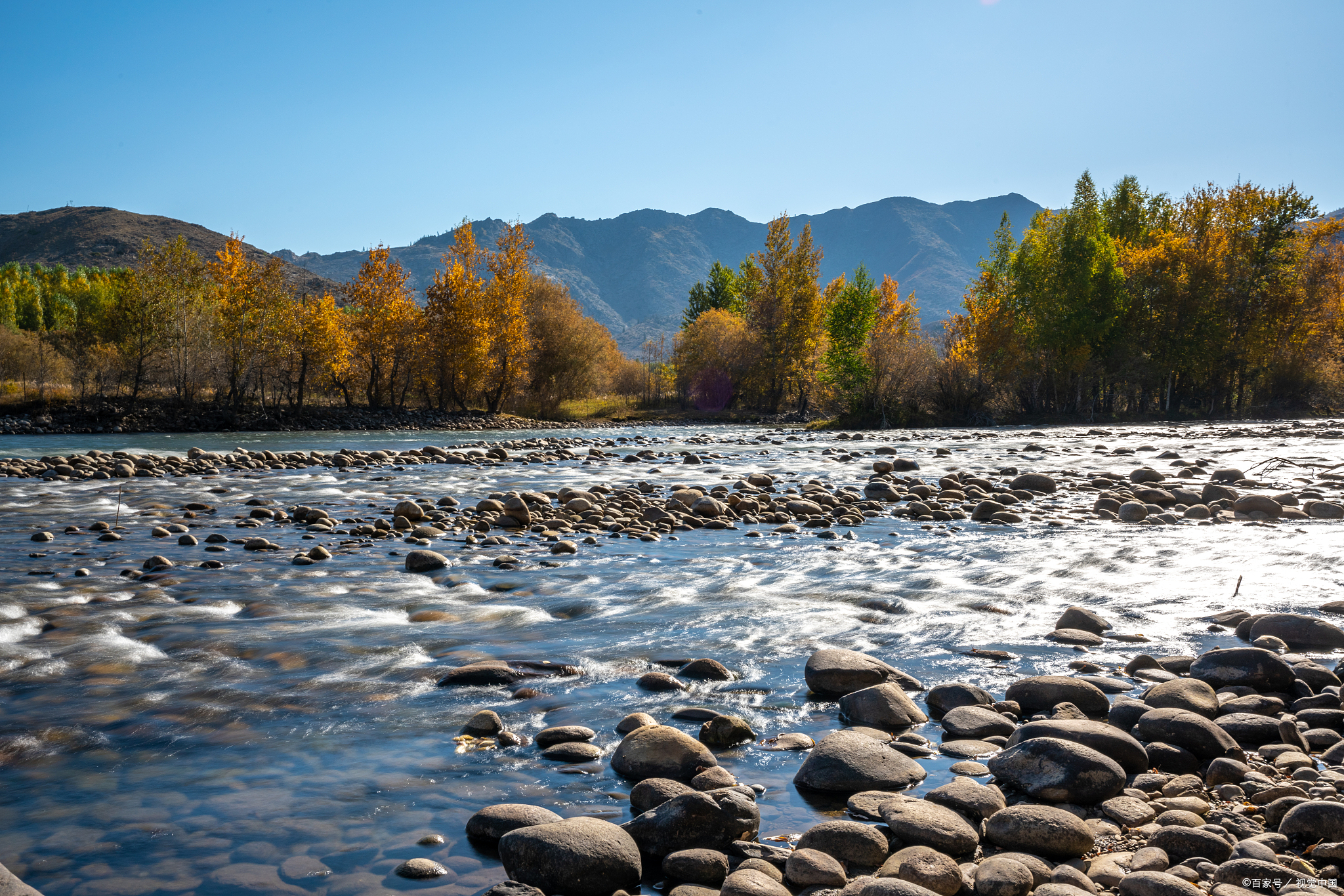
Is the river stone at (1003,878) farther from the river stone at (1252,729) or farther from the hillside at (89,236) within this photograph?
the hillside at (89,236)

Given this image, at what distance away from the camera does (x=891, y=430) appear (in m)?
39.4

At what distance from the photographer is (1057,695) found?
420cm

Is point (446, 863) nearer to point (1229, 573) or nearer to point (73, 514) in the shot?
point (1229, 573)

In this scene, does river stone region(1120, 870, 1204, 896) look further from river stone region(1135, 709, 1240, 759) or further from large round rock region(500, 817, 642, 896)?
large round rock region(500, 817, 642, 896)

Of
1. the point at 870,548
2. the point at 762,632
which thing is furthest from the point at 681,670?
the point at 870,548

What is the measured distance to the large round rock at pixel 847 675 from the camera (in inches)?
180

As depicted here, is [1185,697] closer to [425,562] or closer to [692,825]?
[692,825]

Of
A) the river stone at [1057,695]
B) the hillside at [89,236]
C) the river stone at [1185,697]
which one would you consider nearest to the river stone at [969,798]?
the river stone at [1057,695]

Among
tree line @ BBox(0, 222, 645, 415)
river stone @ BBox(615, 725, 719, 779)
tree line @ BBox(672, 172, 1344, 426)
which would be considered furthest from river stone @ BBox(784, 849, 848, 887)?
tree line @ BBox(0, 222, 645, 415)

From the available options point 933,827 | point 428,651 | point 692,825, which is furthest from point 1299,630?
point 428,651

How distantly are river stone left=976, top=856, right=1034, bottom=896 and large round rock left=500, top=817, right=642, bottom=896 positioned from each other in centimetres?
114

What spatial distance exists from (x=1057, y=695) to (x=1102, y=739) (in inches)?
28.2

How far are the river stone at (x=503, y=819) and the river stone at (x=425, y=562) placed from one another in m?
5.40

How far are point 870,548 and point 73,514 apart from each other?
11818 millimetres
